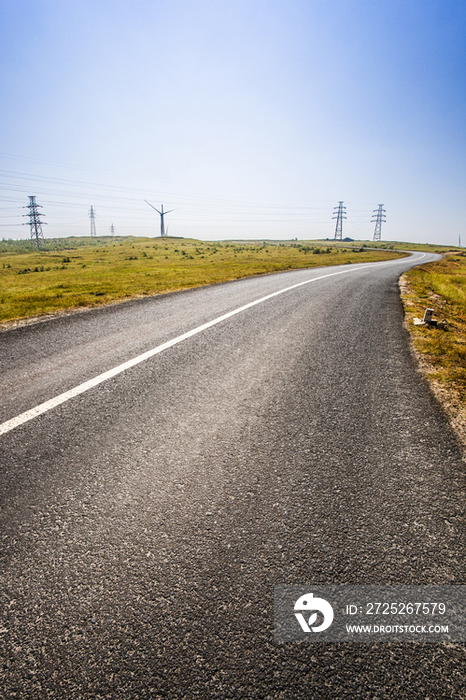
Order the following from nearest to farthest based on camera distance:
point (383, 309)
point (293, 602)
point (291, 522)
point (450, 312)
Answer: point (293, 602), point (291, 522), point (383, 309), point (450, 312)

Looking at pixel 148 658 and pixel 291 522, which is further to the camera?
pixel 291 522

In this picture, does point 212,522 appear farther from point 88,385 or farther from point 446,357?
point 446,357

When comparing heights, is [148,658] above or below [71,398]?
below

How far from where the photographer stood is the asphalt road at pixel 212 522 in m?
1.46

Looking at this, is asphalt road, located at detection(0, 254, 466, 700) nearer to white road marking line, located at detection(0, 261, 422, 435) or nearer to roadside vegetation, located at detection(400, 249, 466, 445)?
white road marking line, located at detection(0, 261, 422, 435)

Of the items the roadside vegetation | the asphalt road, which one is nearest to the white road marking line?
the asphalt road

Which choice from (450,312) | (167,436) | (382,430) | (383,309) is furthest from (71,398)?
(450,312)

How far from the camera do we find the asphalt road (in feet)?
4.80

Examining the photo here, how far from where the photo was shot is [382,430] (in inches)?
129

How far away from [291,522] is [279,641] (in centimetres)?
70

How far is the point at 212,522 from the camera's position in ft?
7.20

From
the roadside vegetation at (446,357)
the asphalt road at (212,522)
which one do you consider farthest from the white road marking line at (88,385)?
the roadside vegetation at (446,357)

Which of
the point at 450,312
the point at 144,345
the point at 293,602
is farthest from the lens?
the point at 450,312

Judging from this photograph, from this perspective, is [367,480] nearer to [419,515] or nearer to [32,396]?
[419,515]
